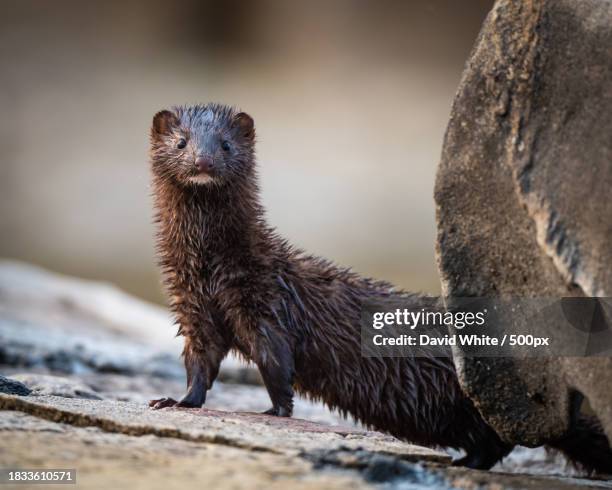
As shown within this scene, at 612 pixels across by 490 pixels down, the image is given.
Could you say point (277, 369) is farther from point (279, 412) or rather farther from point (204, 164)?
point (204, 164)

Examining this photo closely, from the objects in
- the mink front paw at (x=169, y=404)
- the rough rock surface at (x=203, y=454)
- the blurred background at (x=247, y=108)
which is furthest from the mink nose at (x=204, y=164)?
the blurred background at (x=247, y=108)

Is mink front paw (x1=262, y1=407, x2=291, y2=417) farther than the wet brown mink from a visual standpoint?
No

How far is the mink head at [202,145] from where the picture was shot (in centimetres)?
449

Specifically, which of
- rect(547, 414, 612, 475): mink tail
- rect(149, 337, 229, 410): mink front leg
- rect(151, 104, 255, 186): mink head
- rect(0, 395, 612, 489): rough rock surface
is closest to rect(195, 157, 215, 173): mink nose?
rect(151, 104, 255, 186): mink head

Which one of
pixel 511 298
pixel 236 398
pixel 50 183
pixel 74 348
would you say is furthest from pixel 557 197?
pixel 50 183

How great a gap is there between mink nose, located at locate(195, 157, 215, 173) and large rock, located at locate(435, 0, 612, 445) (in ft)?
4.13

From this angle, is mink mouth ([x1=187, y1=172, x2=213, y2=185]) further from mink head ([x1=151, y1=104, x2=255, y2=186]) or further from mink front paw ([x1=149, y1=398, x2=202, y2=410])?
mink front paw ([x1=149, y1=398, x2=202, y2=410])

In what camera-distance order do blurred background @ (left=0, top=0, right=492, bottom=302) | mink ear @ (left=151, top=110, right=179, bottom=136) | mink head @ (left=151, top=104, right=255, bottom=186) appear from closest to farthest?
mink head @ (left=151, top=104, right=255, bottom=186) < mink ear @ (left=151, top=110, right=179, bottom=136) < blurred background @ (left=0, top=0, right=492, bottom=302)

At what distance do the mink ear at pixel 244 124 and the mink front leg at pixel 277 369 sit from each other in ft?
3.10

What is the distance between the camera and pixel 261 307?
435 cm

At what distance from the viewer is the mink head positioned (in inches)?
177

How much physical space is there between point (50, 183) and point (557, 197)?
12892 millimetres

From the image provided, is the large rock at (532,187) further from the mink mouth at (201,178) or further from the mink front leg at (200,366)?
the mink mouth at (201,178)

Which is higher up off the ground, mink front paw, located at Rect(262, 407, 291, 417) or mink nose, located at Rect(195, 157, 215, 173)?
mink nose, located at Rect(195, 157, 215, 173)
